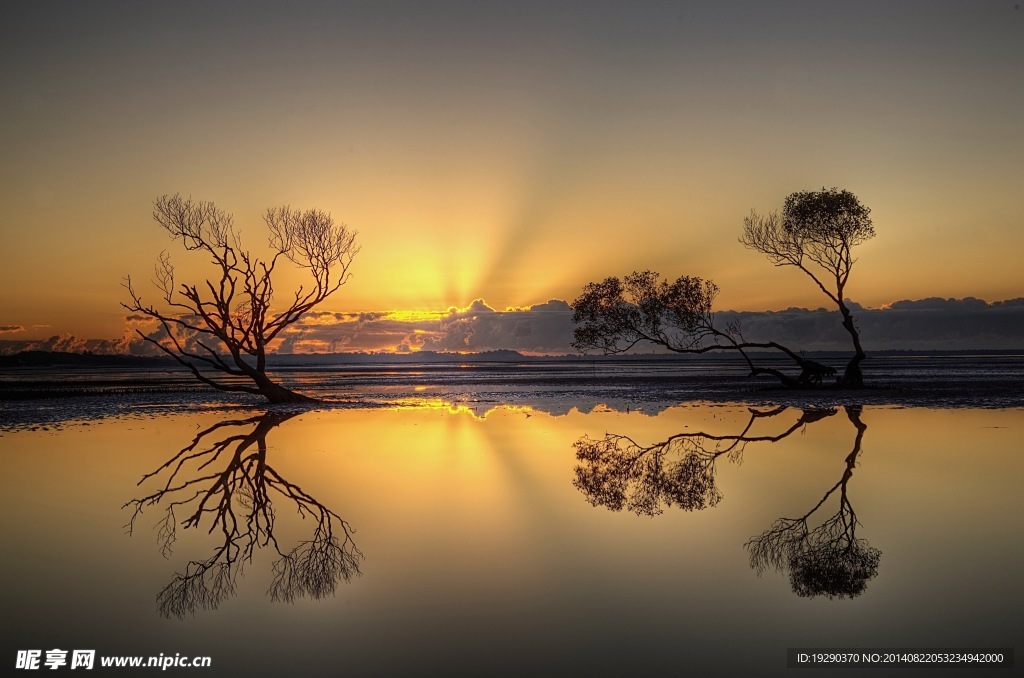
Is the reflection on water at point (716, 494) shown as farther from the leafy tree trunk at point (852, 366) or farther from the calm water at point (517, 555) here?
the leafy tree trunk at point (852, 366)

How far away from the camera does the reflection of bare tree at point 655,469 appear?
623 inches

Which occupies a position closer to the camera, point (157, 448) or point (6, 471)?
point (6, 471)

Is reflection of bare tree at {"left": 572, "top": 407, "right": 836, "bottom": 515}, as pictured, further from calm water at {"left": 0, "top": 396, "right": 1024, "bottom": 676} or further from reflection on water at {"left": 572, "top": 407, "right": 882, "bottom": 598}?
calm water at {"left": 0, "top": 396, "right": 1024, "bottom": 676}

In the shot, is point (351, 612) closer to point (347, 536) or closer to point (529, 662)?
point (529, 662)

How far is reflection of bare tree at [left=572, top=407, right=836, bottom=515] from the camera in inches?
623

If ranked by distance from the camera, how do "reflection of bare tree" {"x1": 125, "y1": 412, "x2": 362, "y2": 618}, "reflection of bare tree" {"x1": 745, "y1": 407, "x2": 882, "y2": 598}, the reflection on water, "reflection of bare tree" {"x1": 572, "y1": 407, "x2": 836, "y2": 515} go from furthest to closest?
"reflection of bare tree" {"x1": 572, "y1": 407, "x2": 836, "y2": 515} < the reflection on water < "reflection of bare tree" {"x1": 125, "y1": 412, "x2": 362, "y2": 618} < "reflection of bare tree" {"x1": 745, "y1": 407, "x2": 882, "y2": 598}

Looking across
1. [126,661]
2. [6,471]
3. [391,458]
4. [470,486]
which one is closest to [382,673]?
[126,661]

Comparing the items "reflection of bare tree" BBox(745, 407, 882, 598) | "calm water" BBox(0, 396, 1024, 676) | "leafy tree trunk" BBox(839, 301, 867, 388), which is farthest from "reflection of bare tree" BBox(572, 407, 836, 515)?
"leafy tree trunk" BBox(839, 301, 867, 388)

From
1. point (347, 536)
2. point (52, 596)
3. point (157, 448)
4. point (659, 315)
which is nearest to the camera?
point (52, 596)

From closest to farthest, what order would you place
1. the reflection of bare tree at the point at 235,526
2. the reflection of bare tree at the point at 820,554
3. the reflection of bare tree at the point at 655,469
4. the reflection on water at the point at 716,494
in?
the reflection of bare tree at the point at 820,554 < the reflection of bare tree at the point at 235,526 < the reflection on water at the point at 716,494 < the reflection of bare tree at the point at 655,469

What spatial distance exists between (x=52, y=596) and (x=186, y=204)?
37.3 m

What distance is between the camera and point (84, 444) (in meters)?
26.8

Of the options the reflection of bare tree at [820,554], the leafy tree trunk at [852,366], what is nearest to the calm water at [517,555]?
the reflection of bare tree at [820,554]

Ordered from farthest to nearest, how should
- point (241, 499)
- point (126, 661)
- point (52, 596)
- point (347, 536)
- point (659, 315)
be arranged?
point (659, 315), point (241, 499), point (347, 536), point (52, 596), point (126, 661)
